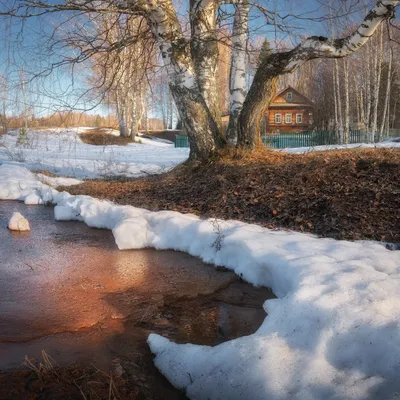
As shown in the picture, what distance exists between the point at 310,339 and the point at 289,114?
38.0 metres

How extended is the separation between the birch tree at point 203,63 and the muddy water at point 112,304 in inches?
139

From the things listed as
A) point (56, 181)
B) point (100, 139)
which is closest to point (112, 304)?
point (56, 181)

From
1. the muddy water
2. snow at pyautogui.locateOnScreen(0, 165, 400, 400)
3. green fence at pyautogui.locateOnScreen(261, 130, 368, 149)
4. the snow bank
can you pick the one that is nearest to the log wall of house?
green fence at pyautogui.locateOnScreen(261, 130, 368, 149)

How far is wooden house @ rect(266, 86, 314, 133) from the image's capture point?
36875 millimetres

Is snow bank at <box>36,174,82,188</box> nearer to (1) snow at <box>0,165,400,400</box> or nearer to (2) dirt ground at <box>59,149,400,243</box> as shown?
(2) dirt ground at <box>59,149,400,243</box>

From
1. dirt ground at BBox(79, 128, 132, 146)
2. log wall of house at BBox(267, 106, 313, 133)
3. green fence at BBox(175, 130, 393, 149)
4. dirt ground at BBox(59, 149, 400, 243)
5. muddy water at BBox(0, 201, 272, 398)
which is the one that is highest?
log wall of house at BBox(267, 106, 313, 133)

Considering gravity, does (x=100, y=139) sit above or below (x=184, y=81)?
above

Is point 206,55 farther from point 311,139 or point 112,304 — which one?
point 311,139

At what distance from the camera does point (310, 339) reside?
1.80 metres

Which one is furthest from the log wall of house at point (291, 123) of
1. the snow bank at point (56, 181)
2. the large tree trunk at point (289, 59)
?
the large tree trunk at point (289, 59)

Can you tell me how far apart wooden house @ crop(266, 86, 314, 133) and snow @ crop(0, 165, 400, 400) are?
35.7 meters

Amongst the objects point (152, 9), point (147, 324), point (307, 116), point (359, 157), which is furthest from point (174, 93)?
point (307, 116)

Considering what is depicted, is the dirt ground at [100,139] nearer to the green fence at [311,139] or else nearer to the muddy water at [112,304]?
the green fence at [311,139]

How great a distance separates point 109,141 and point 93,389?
83.0 ft
